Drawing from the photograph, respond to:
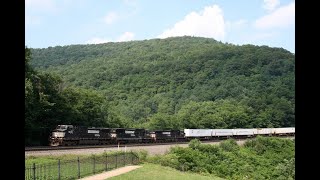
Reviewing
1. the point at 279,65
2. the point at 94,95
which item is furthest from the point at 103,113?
the point at 279,65

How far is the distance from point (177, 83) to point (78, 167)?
327 feet

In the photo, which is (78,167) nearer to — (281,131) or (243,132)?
(243,132)

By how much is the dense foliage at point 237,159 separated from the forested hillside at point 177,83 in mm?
13446

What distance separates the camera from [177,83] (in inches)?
4712

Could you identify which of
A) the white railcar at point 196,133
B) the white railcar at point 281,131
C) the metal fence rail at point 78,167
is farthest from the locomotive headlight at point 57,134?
the white railcar at point 281,131

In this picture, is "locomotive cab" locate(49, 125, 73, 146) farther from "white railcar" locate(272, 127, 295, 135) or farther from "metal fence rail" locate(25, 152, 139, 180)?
"white railcar" locate(272, 127, 295, 135)

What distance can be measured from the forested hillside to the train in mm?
3896

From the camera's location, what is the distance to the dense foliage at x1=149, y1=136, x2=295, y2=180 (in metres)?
35.6

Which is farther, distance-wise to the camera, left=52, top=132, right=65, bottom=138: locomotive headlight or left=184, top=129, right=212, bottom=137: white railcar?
left=184, top=129, right=212, bottom=137: white railcar

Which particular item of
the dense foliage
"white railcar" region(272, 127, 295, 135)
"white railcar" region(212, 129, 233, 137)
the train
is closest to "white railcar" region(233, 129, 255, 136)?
the train

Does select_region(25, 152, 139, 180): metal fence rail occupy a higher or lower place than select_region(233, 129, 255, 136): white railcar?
higher

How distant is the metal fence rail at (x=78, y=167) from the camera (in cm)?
1845
